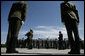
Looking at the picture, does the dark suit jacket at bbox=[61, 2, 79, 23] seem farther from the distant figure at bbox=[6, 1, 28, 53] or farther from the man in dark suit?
the distant figure at bbox=[6, 1, 28, 53]

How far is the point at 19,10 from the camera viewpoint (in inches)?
251

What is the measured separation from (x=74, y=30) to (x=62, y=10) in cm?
107

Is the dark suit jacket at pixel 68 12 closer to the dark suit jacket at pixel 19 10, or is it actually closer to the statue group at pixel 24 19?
the statue group at pixel 24 19

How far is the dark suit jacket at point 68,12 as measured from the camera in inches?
242

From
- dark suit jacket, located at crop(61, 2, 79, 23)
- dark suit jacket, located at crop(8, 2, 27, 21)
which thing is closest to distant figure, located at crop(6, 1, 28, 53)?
dark suit jacket, located at crop(8, 2, 27, 21)

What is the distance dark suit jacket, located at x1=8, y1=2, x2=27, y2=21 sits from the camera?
6153 mm

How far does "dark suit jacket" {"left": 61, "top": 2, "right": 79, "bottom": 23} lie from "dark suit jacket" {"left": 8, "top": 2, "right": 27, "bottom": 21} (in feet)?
5.30

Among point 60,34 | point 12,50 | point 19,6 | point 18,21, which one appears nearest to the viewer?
point 12,50

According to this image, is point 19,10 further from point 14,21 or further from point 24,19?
point 14,21

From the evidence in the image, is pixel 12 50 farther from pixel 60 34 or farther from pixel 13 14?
pixel 60 34

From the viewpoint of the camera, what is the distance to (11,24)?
6035mm

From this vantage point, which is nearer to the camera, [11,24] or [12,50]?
[12,50]

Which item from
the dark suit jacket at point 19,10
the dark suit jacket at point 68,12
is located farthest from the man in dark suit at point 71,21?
the dark suit jacket at point 19,10

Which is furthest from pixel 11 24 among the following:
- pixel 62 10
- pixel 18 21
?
pixel 62 10
